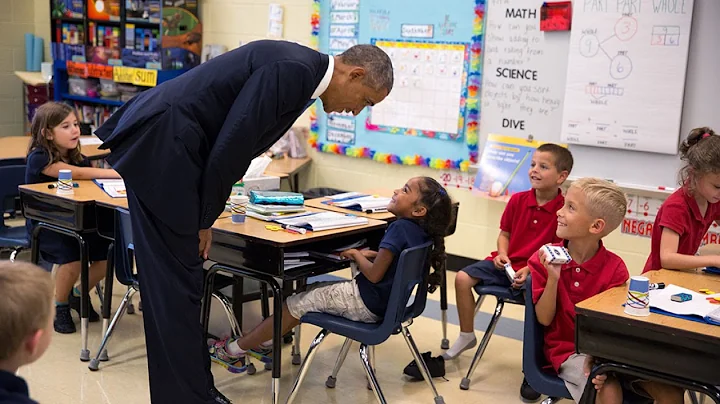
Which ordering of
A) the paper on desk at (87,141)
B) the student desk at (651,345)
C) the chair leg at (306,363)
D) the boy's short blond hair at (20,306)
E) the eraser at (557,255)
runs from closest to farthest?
the boy's short blond hair at (20,306) → the student desk at (651,345) → the eraser at (557,255) → the chair leg at (306,363) → the paper on desk at (87,141)

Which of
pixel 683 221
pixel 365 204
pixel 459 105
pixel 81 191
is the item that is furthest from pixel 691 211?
pixel 81 191

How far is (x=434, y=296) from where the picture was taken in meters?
4.86

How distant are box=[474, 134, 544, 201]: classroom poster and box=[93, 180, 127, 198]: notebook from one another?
7.23 ft

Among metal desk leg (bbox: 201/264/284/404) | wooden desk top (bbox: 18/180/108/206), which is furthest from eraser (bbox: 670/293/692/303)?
wooden desk top (bbox: 18/180/108/206)

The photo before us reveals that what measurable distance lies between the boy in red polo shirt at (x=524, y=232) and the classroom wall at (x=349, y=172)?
125 centimetres

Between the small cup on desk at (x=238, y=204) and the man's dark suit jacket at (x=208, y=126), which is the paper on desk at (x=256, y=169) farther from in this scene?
the man's dark suit jacket at (x=208, y=126)

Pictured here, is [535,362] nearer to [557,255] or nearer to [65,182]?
[557,255]

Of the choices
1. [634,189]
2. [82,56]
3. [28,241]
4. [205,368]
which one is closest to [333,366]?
[205,368]

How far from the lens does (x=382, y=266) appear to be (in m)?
3.09

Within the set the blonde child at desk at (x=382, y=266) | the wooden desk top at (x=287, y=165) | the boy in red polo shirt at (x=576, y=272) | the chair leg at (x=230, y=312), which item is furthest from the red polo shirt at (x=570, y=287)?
the wooden desk top at (x=287, y=165)

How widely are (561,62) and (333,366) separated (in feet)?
7.46

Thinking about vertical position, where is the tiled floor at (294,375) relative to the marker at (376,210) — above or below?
below

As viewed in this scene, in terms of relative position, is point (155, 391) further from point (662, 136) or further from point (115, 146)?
point (662, 136)

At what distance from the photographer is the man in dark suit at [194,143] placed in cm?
258
